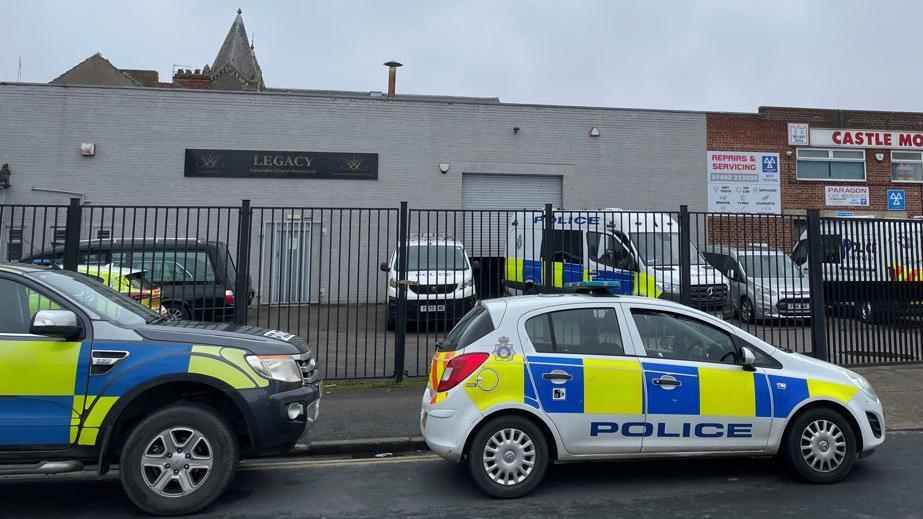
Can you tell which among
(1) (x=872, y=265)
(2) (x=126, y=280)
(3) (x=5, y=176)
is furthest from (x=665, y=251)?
(3) (x=5, y=176)

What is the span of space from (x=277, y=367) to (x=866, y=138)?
887 inches

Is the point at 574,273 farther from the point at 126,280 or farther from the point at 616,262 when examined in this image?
the point at 126,280

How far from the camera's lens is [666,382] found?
4895 mm

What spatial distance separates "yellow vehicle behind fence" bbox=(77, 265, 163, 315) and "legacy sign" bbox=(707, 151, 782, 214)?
1701 centimetres

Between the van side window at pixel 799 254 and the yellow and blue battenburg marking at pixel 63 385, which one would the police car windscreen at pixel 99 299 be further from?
the van side window at pixel 799 254

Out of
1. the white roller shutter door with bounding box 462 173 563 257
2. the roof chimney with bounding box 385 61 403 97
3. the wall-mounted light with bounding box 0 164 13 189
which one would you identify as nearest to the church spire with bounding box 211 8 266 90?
the roof chimney with bounding box 385 61 403 97

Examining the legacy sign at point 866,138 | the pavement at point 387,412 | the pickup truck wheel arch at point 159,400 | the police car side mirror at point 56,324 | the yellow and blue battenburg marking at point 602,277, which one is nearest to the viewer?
the police car side mirror at point 56,324

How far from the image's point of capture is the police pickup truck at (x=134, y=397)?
424 centimetres

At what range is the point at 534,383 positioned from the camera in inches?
188

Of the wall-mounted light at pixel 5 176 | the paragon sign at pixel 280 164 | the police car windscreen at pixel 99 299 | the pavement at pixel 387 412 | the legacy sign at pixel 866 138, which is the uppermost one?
the legacy sign at pixel 866 138

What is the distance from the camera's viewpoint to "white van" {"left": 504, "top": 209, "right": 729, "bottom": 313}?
9.05 metres

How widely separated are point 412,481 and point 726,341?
2.92m

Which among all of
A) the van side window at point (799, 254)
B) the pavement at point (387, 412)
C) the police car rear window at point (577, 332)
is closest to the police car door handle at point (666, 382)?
the police car rear window at point (577, 332)

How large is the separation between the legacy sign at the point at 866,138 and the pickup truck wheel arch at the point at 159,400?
2129 centimetres
